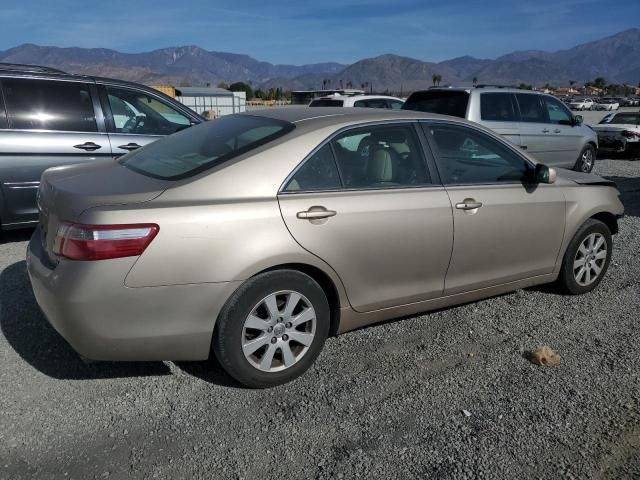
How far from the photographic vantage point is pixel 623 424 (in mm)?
2861

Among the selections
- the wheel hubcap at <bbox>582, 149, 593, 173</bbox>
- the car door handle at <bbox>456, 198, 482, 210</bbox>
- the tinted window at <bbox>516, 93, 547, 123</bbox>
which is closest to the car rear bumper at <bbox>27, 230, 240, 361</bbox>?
the car door handle at <bbox>456, 198, 482, 210</bbox>

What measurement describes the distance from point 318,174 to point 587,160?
9.85m

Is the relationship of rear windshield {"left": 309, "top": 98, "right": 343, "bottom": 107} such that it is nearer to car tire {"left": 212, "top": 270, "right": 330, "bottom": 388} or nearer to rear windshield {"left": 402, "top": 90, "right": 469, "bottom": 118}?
rear windshield {"left": 402, "top": 90, "right": 469, "bottom": 118}

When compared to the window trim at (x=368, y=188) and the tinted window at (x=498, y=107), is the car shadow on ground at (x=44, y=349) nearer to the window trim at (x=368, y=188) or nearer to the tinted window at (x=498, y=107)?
the window trim at (x=368, y=188)

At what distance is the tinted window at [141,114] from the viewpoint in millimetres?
5910

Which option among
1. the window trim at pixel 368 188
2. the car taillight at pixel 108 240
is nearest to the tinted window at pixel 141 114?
the window trim at pixel 368 188

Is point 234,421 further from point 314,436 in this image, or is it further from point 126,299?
point 126,299

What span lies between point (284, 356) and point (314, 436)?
0.53 metres

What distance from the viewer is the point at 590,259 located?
14.9 feet

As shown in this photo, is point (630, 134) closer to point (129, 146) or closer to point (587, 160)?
point (587, 160)

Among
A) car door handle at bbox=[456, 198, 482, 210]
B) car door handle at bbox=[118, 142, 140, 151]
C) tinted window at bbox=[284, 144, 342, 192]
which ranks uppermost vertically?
tinted window at bbox=[284, 144, 342, 192]

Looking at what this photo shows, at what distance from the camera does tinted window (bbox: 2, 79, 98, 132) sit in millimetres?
5305

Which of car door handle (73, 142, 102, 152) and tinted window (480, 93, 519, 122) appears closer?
car door handle (73, 142, 102, 152)

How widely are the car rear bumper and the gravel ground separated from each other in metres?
0.37
